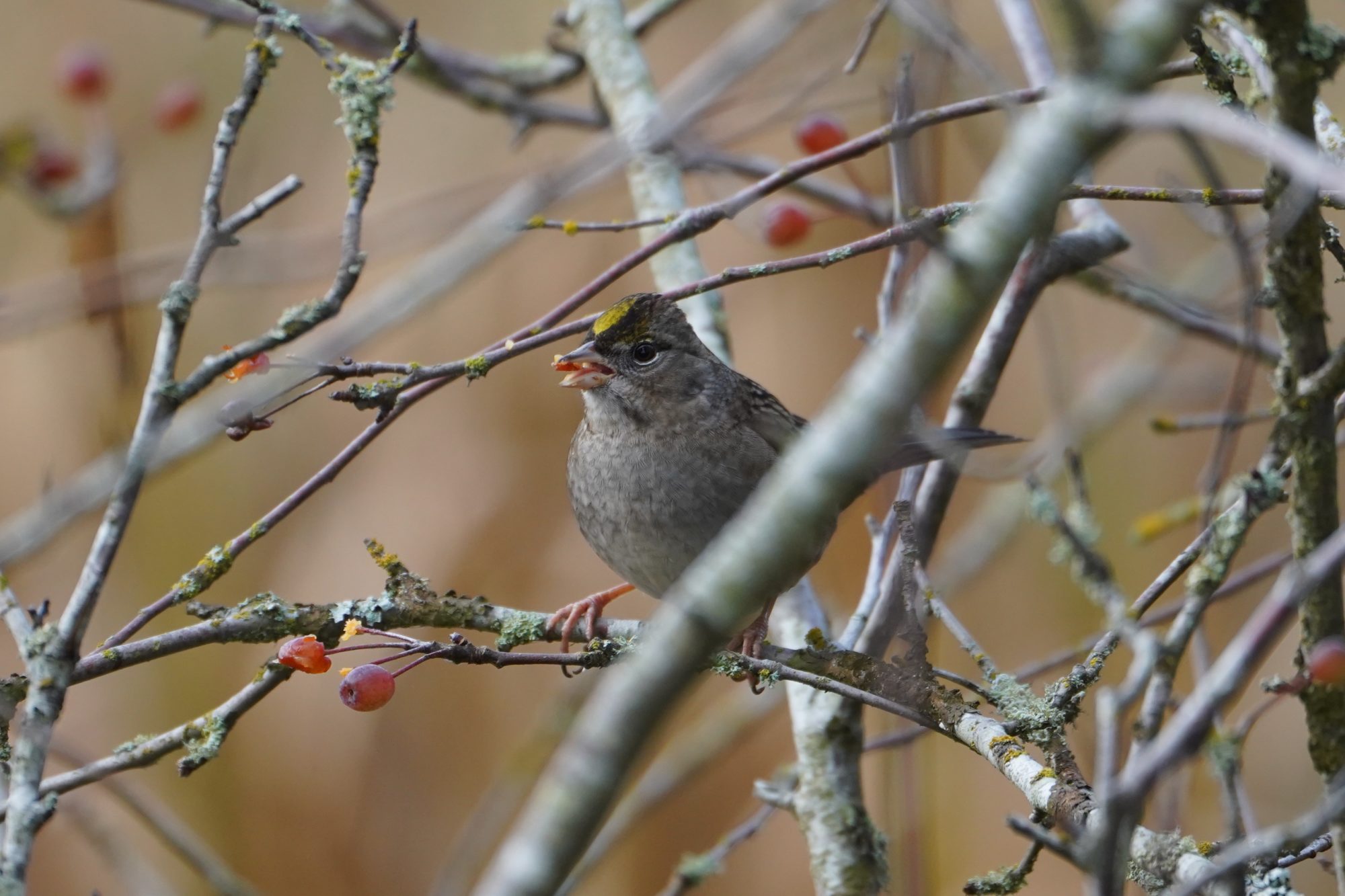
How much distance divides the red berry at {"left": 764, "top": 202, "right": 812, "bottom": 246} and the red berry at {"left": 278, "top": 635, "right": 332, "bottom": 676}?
6.50 feet

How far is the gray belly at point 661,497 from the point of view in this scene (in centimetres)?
327

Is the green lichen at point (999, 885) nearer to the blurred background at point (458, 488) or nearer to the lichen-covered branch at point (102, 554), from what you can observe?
the lichen-covered branch at point (102, 554)

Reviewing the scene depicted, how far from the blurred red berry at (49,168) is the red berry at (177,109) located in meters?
0.33

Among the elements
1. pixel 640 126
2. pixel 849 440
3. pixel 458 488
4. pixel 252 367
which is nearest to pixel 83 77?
pixel 640 126

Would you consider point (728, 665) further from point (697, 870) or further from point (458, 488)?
point (458, 488)

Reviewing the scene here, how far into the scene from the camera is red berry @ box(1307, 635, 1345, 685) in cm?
132

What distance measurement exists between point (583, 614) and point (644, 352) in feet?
Answer: 2.56

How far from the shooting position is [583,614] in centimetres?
340

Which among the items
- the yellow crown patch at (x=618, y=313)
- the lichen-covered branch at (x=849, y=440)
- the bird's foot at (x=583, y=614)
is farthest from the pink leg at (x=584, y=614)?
the lichen-covered branch at (x=849, y=440)

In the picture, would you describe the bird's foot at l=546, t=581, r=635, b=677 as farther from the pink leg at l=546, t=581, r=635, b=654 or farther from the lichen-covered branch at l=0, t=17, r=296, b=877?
the lichen-covered branch at l=0, t=17, r=296, b=877

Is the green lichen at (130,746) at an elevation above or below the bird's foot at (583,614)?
below

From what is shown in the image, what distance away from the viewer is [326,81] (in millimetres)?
5305

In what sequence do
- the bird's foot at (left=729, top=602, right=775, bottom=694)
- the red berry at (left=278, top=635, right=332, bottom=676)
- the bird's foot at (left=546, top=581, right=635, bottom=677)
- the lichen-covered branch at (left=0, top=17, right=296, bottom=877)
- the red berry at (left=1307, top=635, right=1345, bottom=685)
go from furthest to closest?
1. the bird's foot at (left=729, top=602, right=775, bottom=694)
2. the bird's foot at (left=546, top=581, right=635, bottom=677)
3. the red berry at (left=278, top=635, right=332, bottom=676)
4. the lichen-covered branch at (left=0, top=17, right=296, bottom=877)
5. the red berry at (left=1307, top=635, right=1345, bottom=685)

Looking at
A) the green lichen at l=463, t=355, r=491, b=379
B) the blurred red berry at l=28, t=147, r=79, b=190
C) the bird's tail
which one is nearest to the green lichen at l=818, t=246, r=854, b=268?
the green lichen at l=463, t=355, r=491, b=379
